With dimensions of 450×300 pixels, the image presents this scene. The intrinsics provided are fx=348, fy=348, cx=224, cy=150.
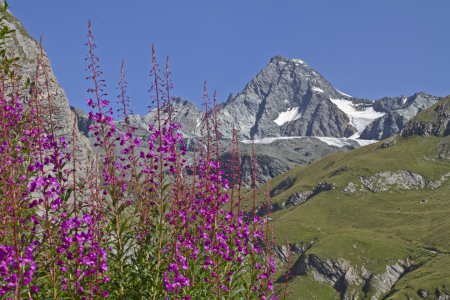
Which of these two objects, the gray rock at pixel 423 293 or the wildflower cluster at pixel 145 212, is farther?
the gray rock at pixel 423 293

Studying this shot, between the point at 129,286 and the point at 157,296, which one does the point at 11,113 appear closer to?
the point at 129,286

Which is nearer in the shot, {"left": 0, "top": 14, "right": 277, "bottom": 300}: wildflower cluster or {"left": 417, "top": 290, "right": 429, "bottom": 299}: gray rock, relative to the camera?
{"left": 0, "top": 14, "right": 277, "bottom": 300}: wildflower cluster

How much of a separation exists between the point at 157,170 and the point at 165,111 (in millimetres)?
1479

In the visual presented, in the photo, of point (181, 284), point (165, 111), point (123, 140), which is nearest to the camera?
point (181, 284)

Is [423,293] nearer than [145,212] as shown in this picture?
No

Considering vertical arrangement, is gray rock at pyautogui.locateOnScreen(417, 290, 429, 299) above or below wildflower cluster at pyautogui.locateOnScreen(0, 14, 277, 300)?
below

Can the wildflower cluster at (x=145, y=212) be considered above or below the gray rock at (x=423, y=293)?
above

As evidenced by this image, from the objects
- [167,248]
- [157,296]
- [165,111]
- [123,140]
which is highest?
[165,111]

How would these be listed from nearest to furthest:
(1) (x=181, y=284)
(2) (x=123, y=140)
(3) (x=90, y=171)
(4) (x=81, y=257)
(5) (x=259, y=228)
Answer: (4) (x=81, y=257), (1) (x=181, y=284), (2) (x=123, y=140), (3) (x=90, y=171), (5) (x=259, y=228)

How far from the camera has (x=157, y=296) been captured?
766cm

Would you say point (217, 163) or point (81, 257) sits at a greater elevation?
point (217, 163)

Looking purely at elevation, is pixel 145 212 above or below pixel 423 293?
above

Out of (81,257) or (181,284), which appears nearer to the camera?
(81,257)

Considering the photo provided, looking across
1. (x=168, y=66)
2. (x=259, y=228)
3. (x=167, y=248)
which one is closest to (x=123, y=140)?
(x=168, y=66)
